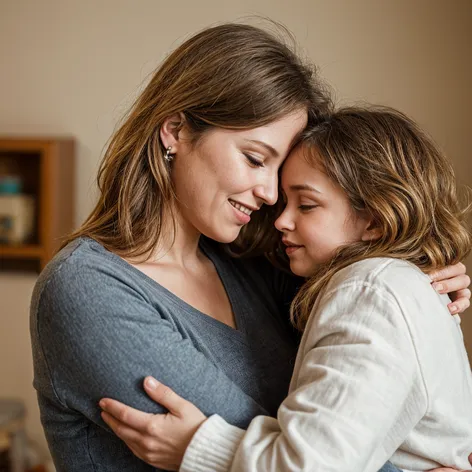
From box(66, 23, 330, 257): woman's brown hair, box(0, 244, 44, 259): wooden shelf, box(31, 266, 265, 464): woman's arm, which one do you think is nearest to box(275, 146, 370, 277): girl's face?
box(66, 23, 330, 257): woman's brown hair

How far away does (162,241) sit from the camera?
1572 mm

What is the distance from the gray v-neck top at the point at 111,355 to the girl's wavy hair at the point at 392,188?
233 millimetres

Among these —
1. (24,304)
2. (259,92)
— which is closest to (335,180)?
(259,92)

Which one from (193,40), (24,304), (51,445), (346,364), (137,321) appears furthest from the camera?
(24,304)

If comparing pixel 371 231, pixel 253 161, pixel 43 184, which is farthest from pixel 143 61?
pixel 371 231

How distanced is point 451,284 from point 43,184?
234 centimetres

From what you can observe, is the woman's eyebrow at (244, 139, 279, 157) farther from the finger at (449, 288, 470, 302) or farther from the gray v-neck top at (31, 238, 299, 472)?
the finger at (449, 288, 470, 302)

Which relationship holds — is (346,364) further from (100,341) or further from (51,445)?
(51,445)

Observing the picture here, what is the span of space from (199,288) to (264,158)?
13.3 inches

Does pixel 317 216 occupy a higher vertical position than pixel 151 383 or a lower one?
higher

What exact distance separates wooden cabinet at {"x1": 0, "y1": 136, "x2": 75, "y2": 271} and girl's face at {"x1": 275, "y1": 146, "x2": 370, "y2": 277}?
6.39ft

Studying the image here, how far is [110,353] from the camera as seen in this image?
3.86 feet

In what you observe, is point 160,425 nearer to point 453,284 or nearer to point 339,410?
point 339,410

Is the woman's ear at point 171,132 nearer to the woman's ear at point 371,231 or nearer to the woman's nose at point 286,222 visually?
the woman's nose at point 286,222
